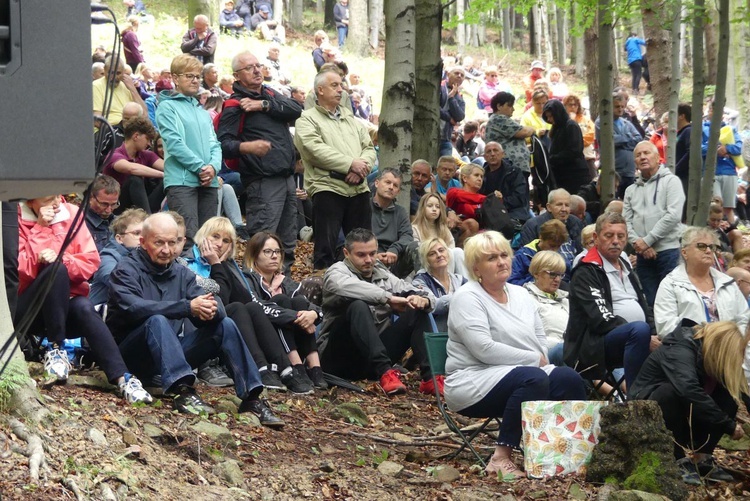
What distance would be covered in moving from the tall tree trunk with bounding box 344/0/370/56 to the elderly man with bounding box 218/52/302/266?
81.1 feet

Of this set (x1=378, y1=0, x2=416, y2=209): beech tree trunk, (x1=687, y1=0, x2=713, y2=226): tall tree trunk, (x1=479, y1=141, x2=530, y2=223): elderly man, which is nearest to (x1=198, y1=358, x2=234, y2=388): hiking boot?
(x1=378, y1=0, x2=416, y2=209): beech tree trunk

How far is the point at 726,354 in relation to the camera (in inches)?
263

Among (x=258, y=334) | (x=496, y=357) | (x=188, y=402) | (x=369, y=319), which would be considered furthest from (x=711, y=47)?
(x=188, y=402)

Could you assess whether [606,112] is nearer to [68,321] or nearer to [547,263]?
[547,263]

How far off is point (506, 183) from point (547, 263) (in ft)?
12.4

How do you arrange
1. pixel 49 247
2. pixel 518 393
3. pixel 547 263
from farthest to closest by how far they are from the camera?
pixel 547 263 < pixel 49 247 < pixel 518 393

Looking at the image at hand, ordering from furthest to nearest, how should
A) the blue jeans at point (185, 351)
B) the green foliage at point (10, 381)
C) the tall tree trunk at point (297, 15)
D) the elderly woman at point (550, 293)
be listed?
the tall tree trunk at point (297, 15), the elderly woman at point (550, 293), the blue jeans at point (185, 351), the green foliage at point (10, 381)

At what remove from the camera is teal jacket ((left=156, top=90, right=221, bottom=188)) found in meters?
9.61

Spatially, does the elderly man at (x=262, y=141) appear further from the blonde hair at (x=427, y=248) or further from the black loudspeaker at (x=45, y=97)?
the black loudspeaker at (x=45, y=97)

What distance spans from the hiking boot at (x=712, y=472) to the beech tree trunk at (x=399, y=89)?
16.9ft

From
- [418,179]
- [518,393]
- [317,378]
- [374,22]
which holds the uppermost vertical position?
[374,22]

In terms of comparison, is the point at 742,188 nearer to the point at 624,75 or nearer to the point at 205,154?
the point at 205,154

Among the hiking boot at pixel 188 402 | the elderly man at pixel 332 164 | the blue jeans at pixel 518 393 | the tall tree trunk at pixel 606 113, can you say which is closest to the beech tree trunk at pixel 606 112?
the tall tree trunk at pixel 606 113

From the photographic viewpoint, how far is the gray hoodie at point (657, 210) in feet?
34.3
